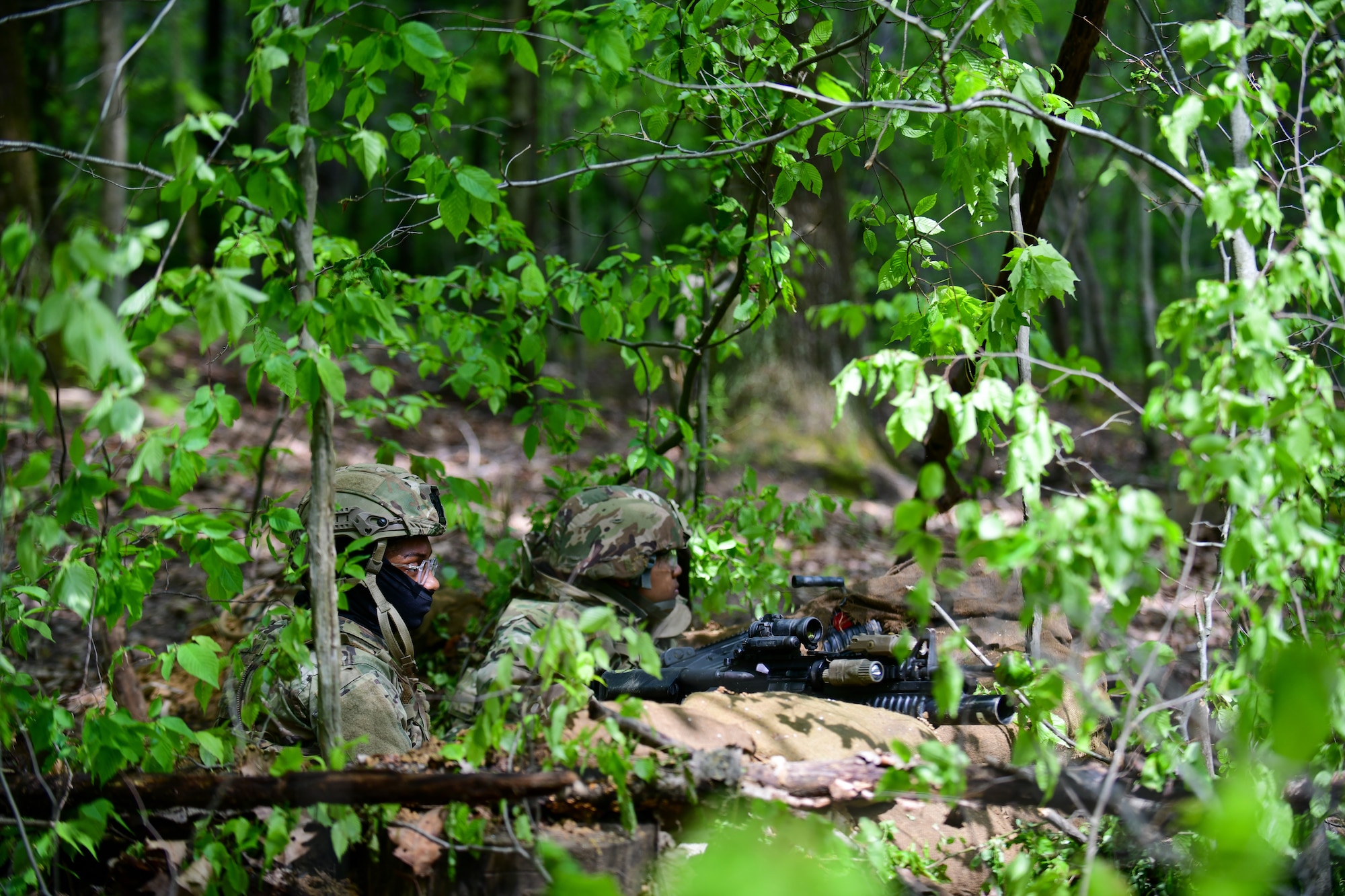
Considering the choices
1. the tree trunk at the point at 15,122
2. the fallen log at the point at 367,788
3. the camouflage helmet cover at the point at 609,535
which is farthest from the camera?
the tree trunk at the point at 15,122

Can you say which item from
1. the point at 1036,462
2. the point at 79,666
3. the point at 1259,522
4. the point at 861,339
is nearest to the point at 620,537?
the point at 1036,462

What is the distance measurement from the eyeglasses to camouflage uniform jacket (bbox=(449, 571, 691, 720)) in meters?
0.39

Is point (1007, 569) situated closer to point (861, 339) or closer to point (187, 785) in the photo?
point (187, 785)

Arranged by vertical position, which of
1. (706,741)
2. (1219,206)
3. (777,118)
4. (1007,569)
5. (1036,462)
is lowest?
(706,741)

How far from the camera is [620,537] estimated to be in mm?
4309

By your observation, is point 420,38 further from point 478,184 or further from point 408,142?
point 408,142

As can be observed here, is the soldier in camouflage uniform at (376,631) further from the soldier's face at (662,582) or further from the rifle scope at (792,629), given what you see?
the rifle scope at (792,629)

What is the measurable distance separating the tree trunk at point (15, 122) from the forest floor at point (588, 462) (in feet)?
6.45

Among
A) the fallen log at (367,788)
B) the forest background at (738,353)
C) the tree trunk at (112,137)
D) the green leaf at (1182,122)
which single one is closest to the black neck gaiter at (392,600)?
the forest background at (738,353)

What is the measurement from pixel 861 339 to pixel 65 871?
8686 mm

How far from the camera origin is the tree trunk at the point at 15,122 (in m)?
9.63

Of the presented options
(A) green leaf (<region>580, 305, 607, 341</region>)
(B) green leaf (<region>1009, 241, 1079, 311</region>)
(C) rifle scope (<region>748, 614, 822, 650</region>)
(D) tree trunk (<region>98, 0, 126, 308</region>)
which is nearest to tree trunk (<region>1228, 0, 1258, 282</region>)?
(B) green leaf (<region>1009, 241, 1079, 311</region>)

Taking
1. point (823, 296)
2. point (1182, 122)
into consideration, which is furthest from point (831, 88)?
point (823, 296)

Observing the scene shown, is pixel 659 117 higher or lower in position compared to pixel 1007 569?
higher
